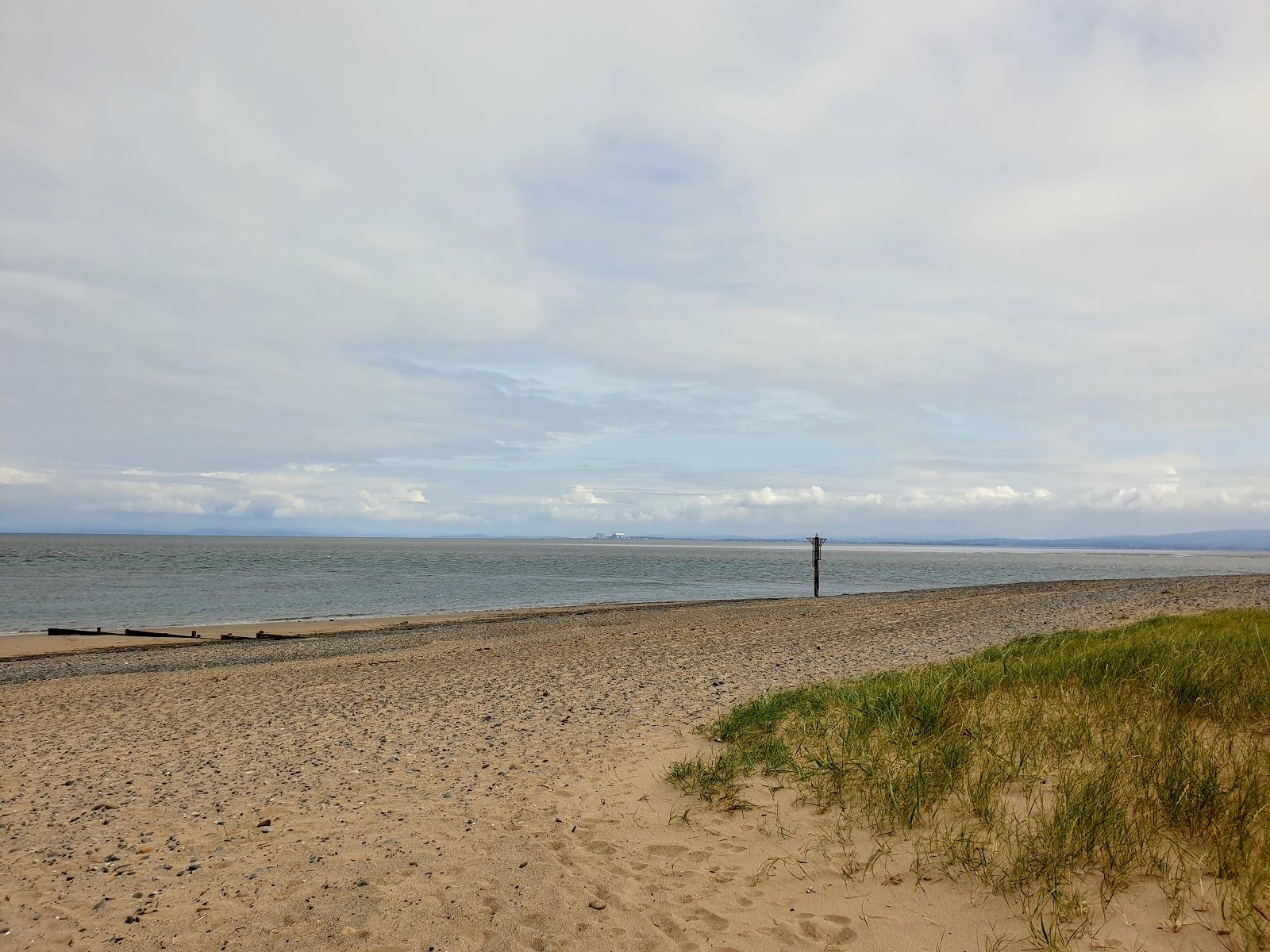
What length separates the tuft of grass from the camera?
4844 millimetres

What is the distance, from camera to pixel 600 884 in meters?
5.69

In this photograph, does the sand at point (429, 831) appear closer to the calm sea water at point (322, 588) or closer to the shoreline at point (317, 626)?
the shoreline at point (317, 626)

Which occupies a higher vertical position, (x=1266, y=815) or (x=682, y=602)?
(x=1266, y=815)

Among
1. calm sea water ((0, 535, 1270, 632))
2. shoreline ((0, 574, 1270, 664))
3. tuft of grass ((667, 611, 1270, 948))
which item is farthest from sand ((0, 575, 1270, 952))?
calm sea water ((0, 535, 1270, 632))

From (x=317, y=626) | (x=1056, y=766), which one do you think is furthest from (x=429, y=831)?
(x=317, y=626)

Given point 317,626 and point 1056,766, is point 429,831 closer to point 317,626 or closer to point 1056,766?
point 1056,766

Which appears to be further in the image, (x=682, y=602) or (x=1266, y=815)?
(x=682, y=602)

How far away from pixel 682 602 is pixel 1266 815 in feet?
113

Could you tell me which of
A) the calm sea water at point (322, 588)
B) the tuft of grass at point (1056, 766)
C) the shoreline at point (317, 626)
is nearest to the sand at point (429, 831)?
the tuft of grass at point (1056, 766)

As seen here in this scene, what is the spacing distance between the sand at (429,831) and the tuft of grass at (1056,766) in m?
0.30

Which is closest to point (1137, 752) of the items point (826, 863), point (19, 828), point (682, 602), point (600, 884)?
point (826, 863)

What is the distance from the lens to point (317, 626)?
31562mm

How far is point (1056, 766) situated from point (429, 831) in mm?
5976

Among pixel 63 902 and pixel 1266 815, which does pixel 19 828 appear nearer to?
pixel 63 902
